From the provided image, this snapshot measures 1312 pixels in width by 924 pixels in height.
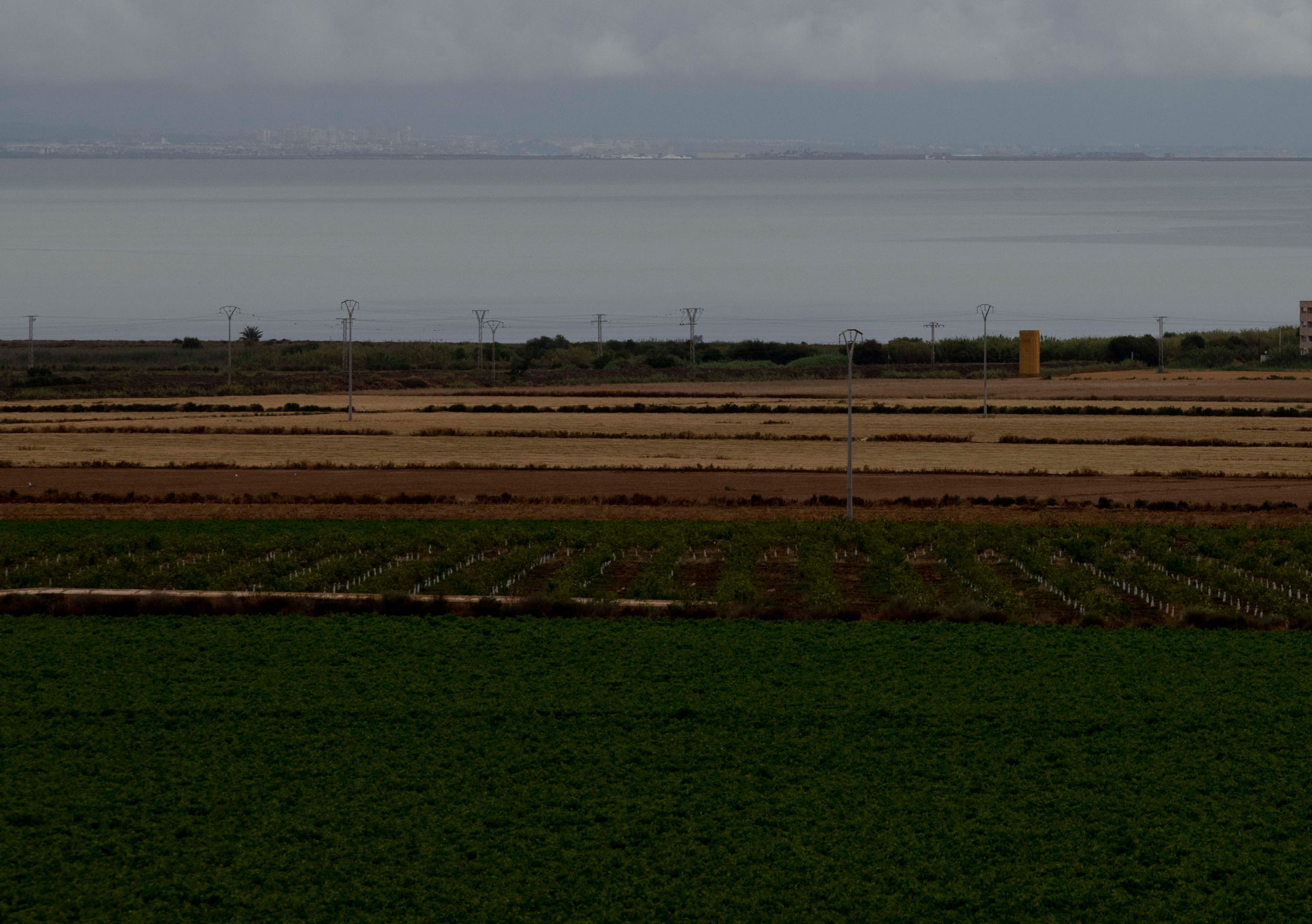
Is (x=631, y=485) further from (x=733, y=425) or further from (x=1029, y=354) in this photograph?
(x=1029, y=354)

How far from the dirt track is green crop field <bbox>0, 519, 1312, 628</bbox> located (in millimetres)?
5062

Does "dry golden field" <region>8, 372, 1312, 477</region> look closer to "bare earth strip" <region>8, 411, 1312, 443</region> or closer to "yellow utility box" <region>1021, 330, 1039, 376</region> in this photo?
"bare earth strip" <region>8, 411, 1312, 443</region>

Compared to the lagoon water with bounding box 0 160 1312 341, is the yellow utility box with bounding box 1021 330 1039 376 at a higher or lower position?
lower

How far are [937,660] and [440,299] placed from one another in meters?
119

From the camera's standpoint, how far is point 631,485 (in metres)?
34.8

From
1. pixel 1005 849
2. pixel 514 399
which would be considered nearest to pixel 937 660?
pixel 1005 849

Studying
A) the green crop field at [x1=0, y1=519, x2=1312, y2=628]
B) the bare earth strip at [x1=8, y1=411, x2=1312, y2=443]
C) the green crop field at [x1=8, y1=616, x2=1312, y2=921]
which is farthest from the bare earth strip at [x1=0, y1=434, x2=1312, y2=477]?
the green crop field at [x1=8, y1=616, x2=1312, y2=921]

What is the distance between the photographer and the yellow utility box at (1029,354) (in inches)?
2862

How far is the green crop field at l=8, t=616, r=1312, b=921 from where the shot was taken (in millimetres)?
10938

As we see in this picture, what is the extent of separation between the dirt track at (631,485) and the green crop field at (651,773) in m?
14.4

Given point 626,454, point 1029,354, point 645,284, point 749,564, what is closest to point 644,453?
point 626,454

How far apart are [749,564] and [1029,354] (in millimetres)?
52558

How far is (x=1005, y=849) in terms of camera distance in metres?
11.7

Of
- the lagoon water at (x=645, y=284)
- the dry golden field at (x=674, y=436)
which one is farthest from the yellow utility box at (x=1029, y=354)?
the lagoon water at (x=645, y=284)
